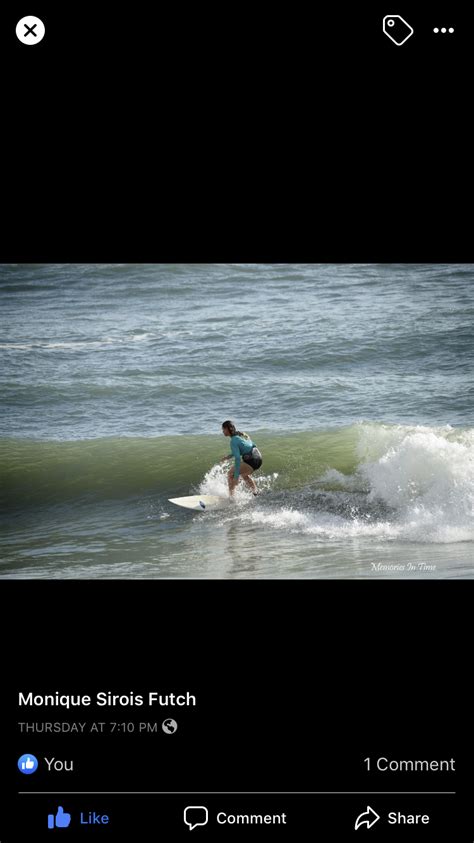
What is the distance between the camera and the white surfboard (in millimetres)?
6871

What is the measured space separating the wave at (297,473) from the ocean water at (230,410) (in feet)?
0.05

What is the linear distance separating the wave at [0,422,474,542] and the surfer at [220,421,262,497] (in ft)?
0.61

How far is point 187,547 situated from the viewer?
6.00m

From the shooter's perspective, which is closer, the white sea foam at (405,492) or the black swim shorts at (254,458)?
the white sea foam at (405,492)

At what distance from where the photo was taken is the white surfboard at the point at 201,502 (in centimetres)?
687

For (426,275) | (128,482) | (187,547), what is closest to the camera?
(426,275)
